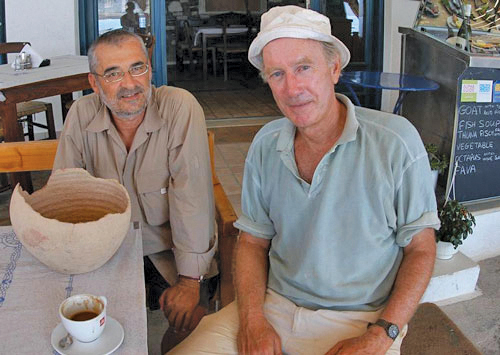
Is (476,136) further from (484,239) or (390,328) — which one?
(390,328)

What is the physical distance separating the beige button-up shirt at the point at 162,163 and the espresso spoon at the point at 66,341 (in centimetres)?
78

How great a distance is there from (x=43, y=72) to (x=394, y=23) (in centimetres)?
321

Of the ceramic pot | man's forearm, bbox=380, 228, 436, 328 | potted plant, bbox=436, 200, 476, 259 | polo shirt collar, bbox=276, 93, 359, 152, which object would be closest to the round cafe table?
potted plant, bbox=436, 200, 476, 259

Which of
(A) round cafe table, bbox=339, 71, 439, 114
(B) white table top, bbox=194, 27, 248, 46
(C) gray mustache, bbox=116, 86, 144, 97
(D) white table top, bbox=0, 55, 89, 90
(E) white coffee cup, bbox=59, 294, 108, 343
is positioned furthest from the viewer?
(B) white table top, bbox=194, 27, 248, 46

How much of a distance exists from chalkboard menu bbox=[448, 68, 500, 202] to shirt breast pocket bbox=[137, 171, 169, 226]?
202 cm

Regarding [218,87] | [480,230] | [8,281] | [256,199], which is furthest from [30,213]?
[218,87]

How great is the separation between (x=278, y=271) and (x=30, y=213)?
28.1 inches

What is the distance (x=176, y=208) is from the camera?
183cm

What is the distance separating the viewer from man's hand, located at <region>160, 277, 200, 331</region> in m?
1.81

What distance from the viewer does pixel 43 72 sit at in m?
3.61

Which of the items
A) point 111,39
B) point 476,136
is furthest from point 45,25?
point 476,136

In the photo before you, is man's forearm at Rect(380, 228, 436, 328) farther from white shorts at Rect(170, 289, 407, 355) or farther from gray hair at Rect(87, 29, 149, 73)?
gray hair at Rect(87, 29, 149, 73)

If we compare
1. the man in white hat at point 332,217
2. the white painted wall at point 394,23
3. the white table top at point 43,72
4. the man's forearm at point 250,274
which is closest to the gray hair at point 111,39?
the man in white hat at point 332,217

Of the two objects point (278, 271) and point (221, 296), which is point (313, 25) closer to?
point (278, 271)
